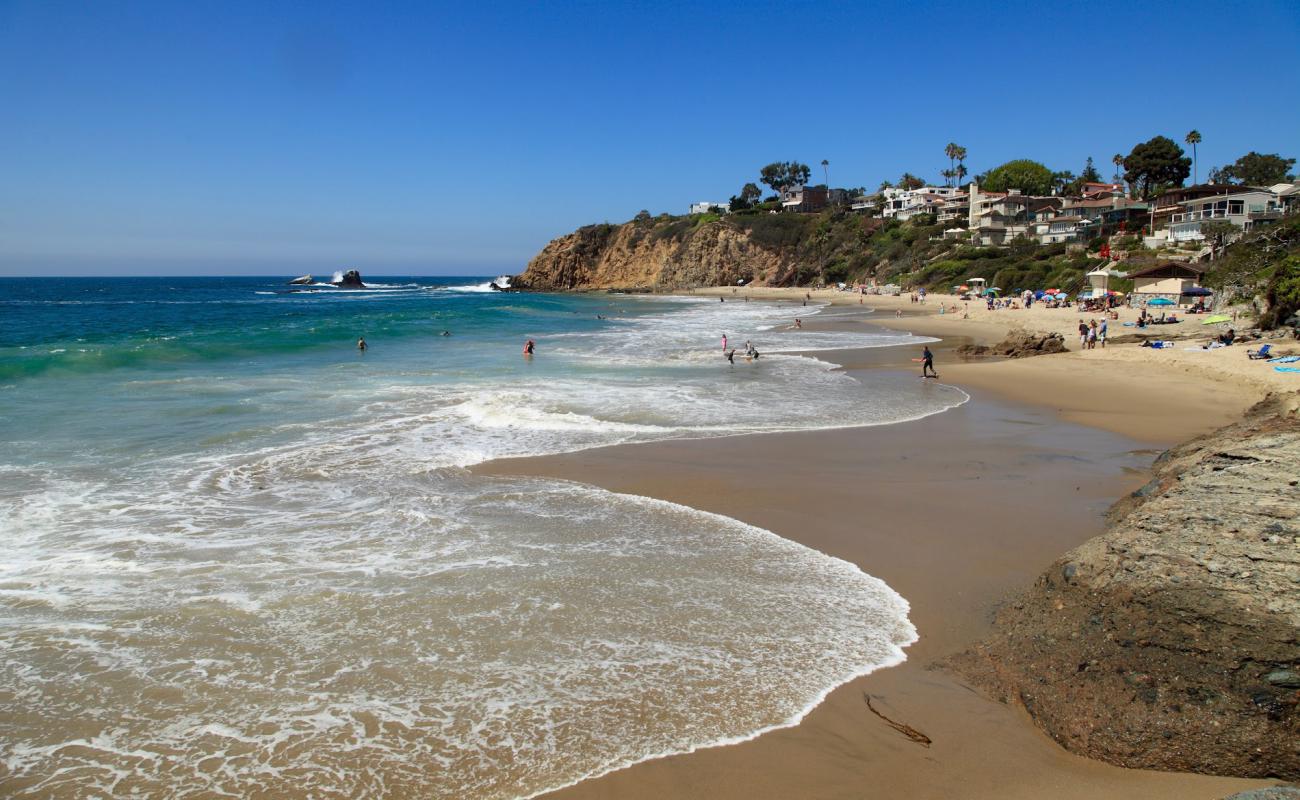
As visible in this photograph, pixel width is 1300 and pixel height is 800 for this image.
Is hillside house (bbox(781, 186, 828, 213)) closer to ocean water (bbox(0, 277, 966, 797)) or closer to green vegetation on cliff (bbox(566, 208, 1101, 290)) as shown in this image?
green vegetation on cliff (bbox(566, 208, 1101, 290))

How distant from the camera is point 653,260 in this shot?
11688 cm

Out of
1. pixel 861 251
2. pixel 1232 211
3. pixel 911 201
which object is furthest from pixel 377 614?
pixel 911 201

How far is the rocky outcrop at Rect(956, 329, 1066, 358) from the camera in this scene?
89.3 feet

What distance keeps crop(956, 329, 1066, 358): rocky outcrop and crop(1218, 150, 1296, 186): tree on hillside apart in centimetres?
9219

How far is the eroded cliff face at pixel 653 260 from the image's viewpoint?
355ft

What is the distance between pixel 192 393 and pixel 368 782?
→ 19.9 m

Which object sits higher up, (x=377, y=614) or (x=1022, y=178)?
(x=1022, y=178)

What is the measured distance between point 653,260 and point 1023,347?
92.8 metres

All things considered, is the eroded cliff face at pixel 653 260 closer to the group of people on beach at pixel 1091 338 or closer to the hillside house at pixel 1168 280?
the hillside house at pixel 1168 280

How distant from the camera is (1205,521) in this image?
532 centimetres

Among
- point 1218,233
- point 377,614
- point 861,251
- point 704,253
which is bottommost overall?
point 377,614

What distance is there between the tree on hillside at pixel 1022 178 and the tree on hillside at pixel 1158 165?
48.7 ft

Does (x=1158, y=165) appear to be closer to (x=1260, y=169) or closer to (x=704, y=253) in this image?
(x=1260, y=169)

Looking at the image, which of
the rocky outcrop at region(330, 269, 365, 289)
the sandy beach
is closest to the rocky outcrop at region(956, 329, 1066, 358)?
the sandy beach
